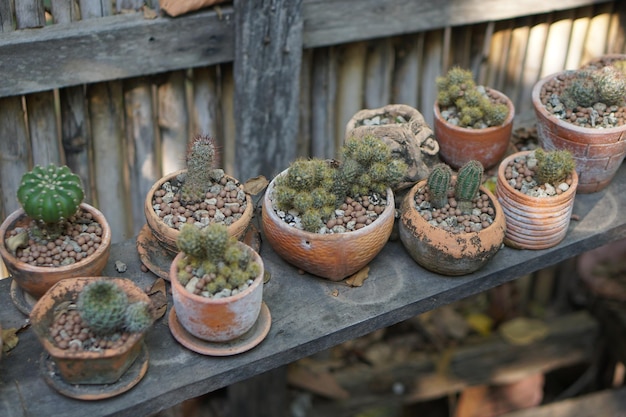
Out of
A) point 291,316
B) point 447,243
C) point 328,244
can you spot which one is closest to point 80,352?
point 291,316

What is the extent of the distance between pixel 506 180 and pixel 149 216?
122 centimetres

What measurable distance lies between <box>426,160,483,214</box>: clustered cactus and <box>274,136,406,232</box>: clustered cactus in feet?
0.37

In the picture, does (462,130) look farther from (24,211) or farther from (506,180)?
(24,211)

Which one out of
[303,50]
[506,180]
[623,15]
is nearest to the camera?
[506,180]

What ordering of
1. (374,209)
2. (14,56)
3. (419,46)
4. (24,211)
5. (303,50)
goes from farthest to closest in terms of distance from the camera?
1. (419,46)
2. (303,50)
3. (14,56)
4. (374,209)
5. (24,211)

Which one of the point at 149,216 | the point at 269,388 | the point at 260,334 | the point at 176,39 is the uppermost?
the point at 176,39

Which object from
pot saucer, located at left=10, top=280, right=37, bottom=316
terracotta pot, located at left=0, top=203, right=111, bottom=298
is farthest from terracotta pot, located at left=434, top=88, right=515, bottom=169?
pot saucer, located at left=10, top=280, right=37, bottom=316

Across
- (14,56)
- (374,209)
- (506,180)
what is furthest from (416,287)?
(14,56)

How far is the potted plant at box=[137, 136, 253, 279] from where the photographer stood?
2412 mm

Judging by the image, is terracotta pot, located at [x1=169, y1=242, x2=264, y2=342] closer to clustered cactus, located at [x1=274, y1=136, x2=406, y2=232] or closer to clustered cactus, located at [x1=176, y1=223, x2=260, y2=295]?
clustered cactus, located at [x1=176, y1=223, x2=260, y2=295]

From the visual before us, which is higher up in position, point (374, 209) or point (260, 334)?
point (374, 209)

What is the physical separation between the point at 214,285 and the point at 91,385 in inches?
17.4

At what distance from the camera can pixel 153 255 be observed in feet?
8.50

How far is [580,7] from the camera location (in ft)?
13.5
